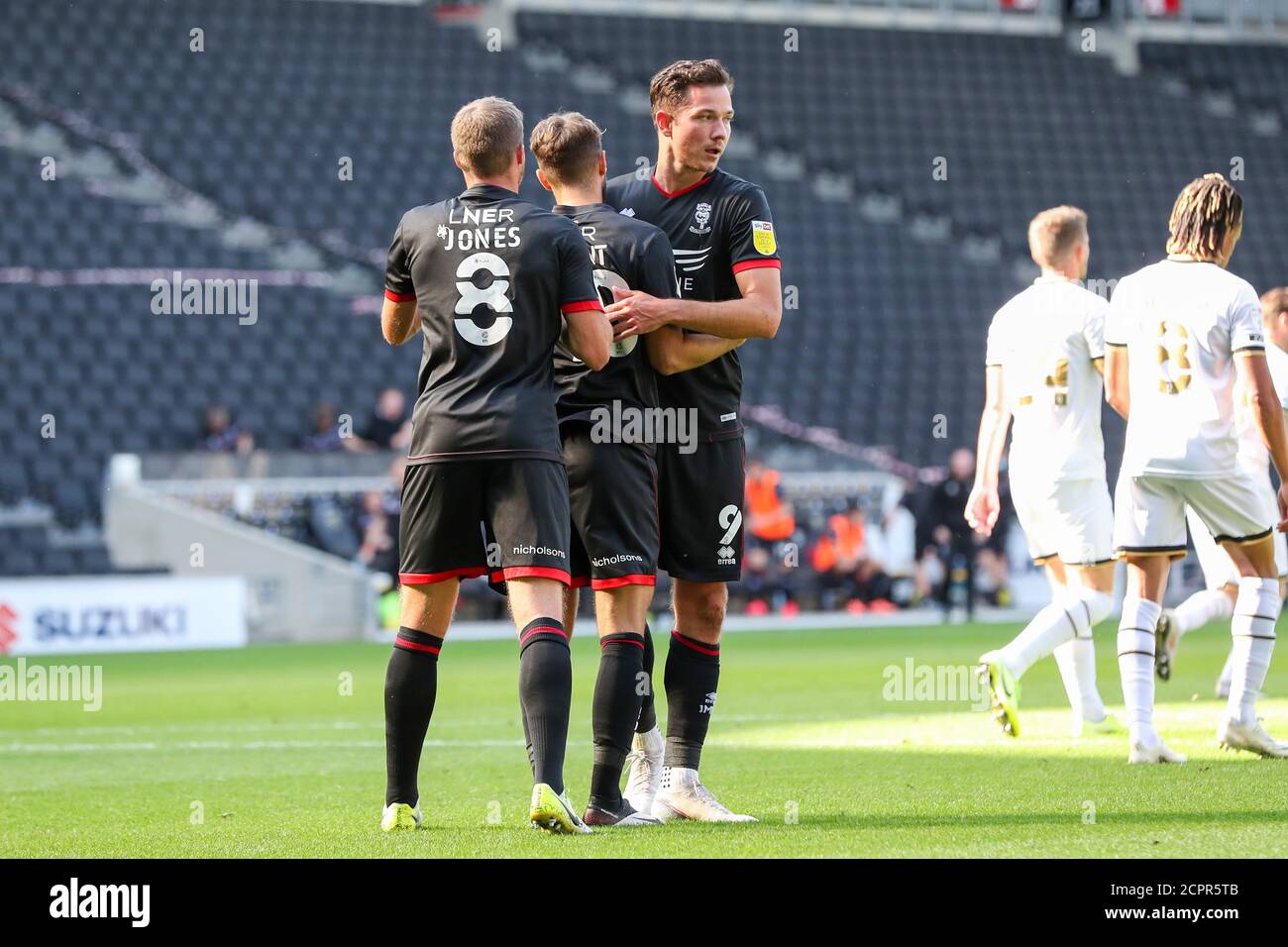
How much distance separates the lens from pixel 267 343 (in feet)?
68.4

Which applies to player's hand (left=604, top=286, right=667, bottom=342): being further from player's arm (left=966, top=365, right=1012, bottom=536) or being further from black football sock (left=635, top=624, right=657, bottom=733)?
player's arm (left=966, top=365, right=1012, bottom=536)

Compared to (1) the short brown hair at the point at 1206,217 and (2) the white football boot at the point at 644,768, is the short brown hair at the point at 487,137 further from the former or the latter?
(1) the short brown hair at the point at 1206,217

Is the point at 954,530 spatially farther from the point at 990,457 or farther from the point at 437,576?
the point at 437,576

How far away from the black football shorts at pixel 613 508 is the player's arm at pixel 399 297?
548 mm

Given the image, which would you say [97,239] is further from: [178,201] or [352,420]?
[352,420]

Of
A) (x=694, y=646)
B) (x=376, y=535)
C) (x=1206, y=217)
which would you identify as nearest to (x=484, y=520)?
(x=694, y=646)

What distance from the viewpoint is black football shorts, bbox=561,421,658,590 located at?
4969 millimetres

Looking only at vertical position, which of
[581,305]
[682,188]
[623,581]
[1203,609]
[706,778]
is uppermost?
[682,188]

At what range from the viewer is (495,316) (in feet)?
15.6

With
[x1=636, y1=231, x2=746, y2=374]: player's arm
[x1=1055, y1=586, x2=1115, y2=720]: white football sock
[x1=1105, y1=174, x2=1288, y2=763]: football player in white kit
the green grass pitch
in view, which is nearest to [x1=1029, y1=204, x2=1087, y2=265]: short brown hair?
[x1=1105, y1=174, x2=1288, y2=763]: football player in white kit

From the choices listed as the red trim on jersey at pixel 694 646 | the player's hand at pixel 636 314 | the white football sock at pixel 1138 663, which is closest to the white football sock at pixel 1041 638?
the white football sock at pixel 1138 663

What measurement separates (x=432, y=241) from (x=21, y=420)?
15523mm

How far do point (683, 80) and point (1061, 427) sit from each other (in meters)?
Result: 2.98

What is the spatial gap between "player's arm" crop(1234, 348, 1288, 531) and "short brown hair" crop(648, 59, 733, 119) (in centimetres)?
205
